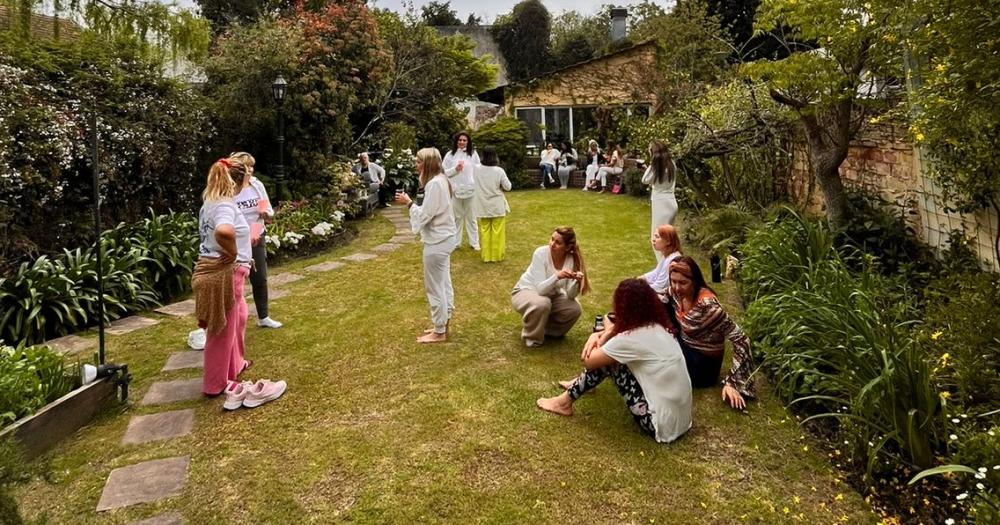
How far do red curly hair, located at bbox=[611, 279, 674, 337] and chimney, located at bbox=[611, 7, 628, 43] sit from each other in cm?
2143

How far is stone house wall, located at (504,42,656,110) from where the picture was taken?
16656mm

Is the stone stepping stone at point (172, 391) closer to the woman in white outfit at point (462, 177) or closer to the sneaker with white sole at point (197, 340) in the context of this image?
the sneaker with white sole at point (197, 340)

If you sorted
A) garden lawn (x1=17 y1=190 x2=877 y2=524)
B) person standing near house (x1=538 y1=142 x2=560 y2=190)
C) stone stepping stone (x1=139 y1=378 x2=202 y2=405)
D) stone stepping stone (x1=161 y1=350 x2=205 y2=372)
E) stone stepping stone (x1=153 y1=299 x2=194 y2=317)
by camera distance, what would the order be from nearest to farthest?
1. garden lawn (x1=17 y1=190 x2=877 y2=524)
2. stone stepping stone (x1=139 y1=378 x2=202 y2=405)
3. stone stepping stone (x1=161 y1=350 x2=205 y2=372)
4. stone stepping stone (x1=153 y1=299 x2=194 y2=317)
5. person standing near house (x1=538 y1=142 x2=560 y2=190)

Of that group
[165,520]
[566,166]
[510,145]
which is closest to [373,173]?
[510,145]

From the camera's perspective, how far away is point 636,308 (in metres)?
3.25

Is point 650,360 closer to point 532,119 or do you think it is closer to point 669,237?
point 669,237

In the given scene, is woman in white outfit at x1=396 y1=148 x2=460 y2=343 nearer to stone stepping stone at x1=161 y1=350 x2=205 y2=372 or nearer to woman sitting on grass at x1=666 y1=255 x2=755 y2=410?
stone stepping stone at x1=161 y1=350 x2=205 y2=372

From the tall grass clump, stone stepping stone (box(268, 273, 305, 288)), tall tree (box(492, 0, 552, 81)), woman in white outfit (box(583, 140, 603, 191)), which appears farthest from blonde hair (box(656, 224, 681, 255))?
tall tree (box(492, 0, 552, 81))

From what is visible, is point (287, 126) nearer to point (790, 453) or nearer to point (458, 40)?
point (790, 453)

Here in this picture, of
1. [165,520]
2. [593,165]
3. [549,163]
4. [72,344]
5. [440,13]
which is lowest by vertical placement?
[165,520]

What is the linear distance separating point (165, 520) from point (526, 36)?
34406 mm

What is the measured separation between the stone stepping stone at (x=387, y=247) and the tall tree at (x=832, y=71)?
513 cm

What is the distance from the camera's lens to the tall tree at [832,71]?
492cm

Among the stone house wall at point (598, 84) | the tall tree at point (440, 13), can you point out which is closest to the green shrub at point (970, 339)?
the stone house wall at point (598, 84)
